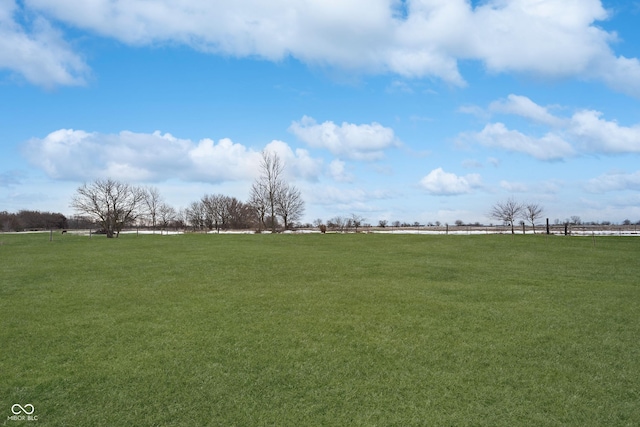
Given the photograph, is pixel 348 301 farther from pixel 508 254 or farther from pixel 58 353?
pixel 508 254

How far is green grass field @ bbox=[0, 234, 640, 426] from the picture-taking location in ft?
13.6

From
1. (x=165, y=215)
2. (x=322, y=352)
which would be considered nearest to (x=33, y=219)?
(x=165, y=215)

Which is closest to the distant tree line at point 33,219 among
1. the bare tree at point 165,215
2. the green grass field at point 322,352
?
the bare tree at point 165,215

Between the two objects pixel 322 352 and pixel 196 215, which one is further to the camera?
pixel 196 215

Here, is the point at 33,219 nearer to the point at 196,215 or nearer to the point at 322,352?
the point at 196,215

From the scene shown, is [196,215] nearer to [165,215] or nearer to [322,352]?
[165,215]

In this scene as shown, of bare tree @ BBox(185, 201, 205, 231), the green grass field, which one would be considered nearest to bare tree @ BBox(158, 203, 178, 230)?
bare tree @ BBox(185, 201, 205, 231)

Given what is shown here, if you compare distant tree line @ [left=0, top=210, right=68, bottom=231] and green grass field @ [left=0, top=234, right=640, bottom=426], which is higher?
distant tree line @ [left=0, top=210, right=68, bottom=231]

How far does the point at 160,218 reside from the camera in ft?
249

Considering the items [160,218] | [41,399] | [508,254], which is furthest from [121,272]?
[160,218]

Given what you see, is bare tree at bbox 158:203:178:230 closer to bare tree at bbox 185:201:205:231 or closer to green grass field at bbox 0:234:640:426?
bare tree at bbox 185:201:205:231

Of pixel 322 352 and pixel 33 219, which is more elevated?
pixel 33 219

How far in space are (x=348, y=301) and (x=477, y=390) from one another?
4.05 m

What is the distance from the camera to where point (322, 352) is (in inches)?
217
